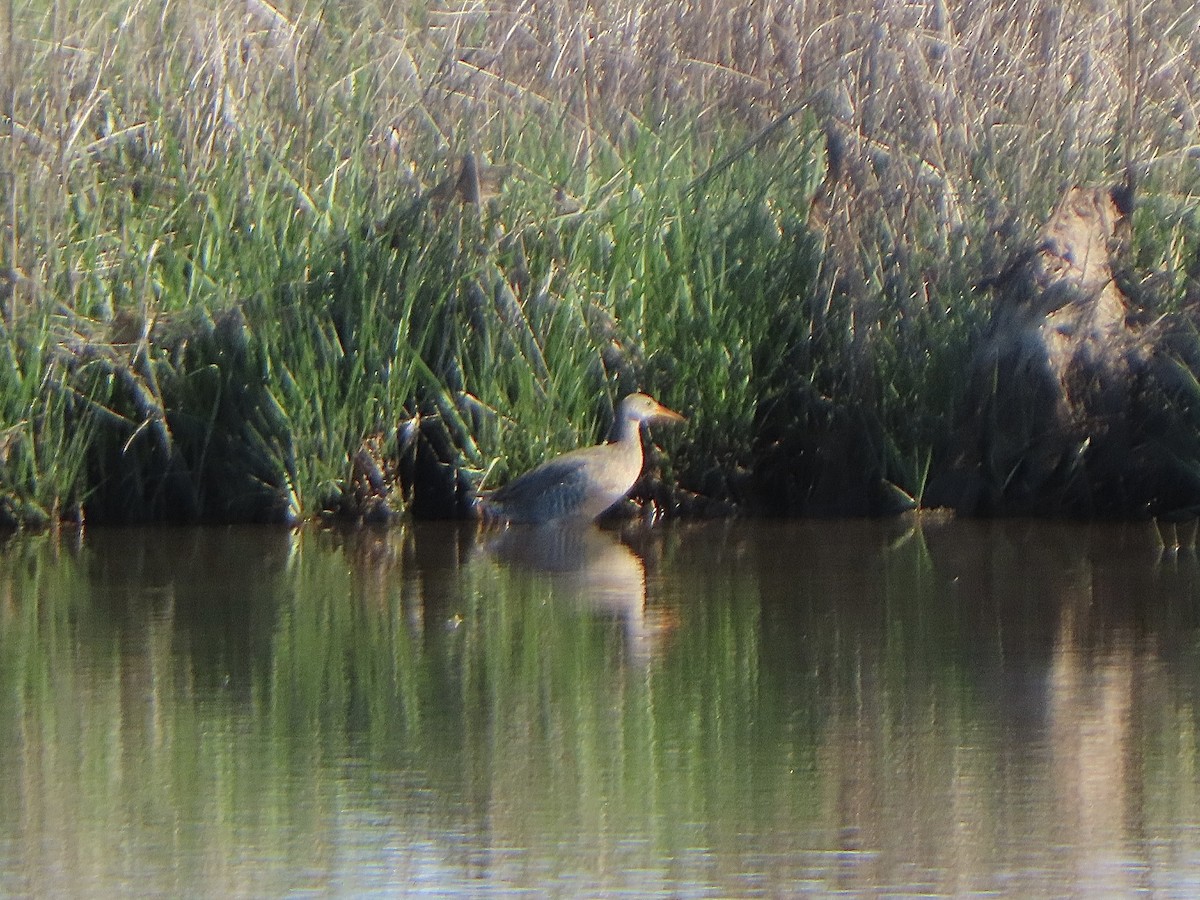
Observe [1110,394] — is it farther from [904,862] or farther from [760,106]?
[904,862]

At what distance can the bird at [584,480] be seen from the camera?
9.38m

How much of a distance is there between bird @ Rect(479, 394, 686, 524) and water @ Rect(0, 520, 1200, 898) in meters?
0.21

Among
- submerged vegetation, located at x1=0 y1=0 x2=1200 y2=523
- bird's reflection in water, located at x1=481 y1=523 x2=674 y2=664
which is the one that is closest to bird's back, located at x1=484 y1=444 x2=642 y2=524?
bird's reflection in water, located at x1=481 y1=523 x2=674 y2=664

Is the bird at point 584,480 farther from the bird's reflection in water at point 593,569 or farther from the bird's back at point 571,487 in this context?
the bird's reflection in water at point 593,569

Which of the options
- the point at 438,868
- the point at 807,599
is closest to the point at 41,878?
the point at 438,868

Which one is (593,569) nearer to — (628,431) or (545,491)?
(545,491)

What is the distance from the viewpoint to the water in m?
4.86

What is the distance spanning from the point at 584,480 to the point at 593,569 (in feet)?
2.43

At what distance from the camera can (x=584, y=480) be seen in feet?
30.8

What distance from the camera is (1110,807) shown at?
5184mm

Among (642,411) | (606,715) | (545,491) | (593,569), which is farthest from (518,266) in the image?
(606,715)

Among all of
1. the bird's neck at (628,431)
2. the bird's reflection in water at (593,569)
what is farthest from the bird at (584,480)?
the bird's reflection in water at (593,569)

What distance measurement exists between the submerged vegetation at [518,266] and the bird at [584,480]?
30 centimetres

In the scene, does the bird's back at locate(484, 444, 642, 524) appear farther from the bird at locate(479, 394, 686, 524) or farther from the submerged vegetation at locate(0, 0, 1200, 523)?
the submerged vegetation at locate(0, 0, 1200, 523)
